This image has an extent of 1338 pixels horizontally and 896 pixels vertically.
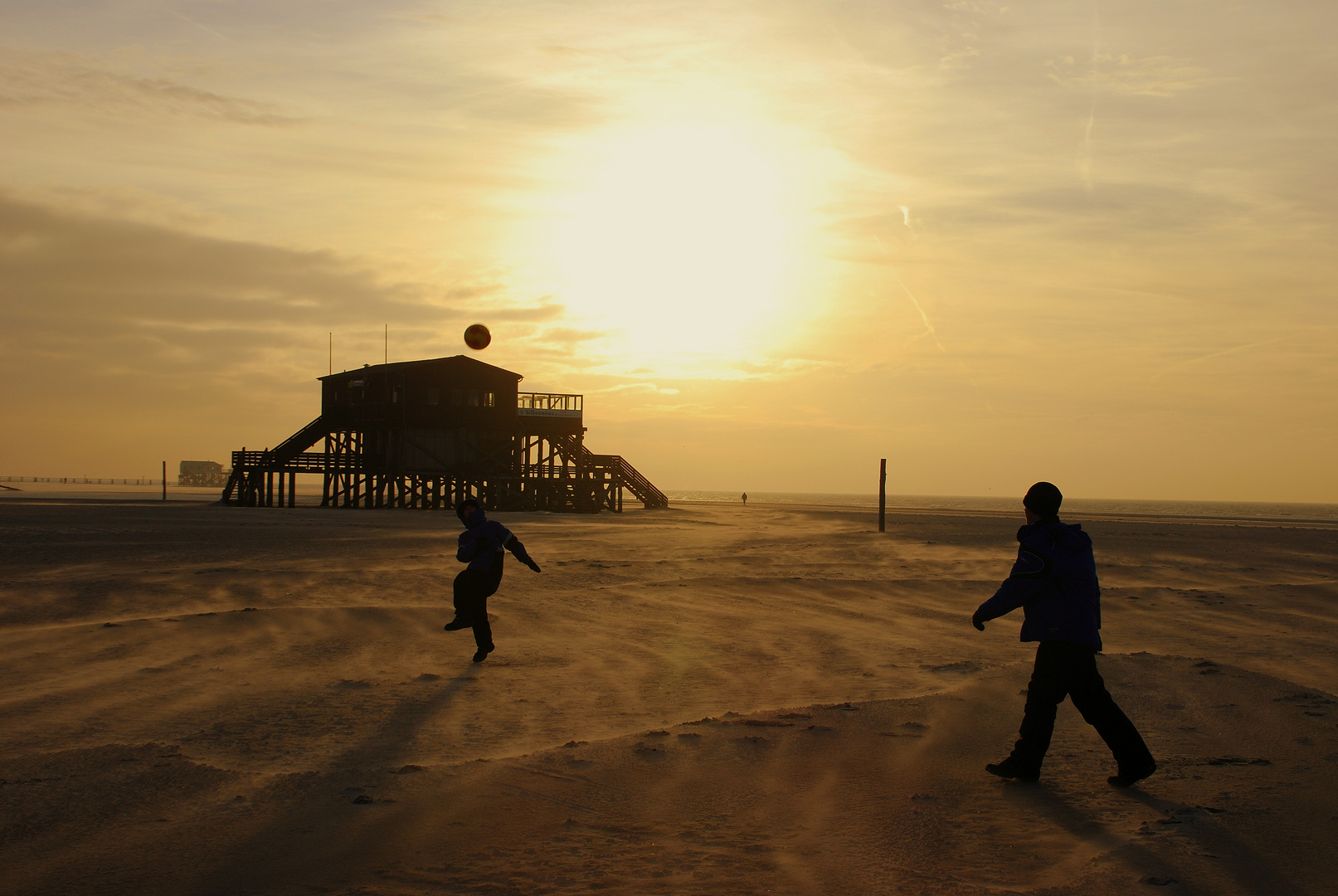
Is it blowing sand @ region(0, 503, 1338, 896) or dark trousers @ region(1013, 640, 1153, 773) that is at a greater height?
dark trousers @ region(1013, 640, 1153, 773)

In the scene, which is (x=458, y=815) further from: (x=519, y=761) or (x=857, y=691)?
(x=857, y=691)

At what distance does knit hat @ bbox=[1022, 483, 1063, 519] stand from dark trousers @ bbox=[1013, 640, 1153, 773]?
0.76m

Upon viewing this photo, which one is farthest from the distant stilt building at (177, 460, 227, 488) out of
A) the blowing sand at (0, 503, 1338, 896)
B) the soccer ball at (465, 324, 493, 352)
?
the blowing sand at (0, 503, 1338, 896)

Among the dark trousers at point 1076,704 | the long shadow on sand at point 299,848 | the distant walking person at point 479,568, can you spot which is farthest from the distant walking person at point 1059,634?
the distant walking person at point 479,568

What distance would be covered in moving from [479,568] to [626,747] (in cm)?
353

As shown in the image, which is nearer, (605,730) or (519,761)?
(519,761)

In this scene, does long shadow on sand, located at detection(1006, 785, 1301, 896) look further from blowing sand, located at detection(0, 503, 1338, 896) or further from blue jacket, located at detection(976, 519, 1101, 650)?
blue jacket, located at detection(976, 519, 1101, 650)

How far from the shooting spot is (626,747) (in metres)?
5.97

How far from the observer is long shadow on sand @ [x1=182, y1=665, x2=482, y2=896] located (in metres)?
3.97

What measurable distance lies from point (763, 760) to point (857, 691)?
7.42 ft

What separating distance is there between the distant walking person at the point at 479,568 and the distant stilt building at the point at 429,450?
123 feet

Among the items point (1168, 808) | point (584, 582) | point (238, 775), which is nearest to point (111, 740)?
point (238, 775)

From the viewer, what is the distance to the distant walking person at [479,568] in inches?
350

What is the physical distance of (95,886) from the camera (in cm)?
385
